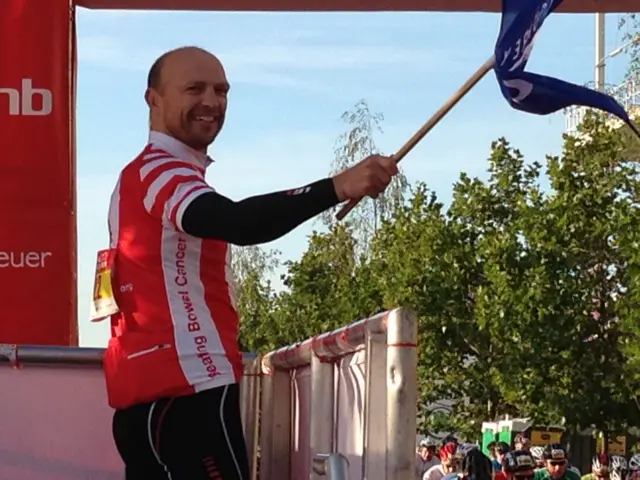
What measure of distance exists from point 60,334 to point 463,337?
20.0 m

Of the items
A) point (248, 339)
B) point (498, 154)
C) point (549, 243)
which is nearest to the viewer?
point (549, 243)

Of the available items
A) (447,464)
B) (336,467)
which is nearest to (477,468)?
(447,464)

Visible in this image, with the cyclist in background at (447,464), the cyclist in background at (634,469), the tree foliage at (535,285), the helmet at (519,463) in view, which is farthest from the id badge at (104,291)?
the tree foliage at (535,285)

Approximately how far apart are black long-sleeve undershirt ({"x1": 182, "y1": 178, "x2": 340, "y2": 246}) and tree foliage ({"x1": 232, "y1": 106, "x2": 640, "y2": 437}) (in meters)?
16.5

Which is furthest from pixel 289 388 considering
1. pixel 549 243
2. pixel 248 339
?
pixel 248 339

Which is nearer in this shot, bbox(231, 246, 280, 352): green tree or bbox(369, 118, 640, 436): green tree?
bbox(369, 118, 640, 436): green tree

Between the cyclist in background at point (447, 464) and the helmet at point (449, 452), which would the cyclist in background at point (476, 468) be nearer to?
the cyclist in background at point (447, 464)

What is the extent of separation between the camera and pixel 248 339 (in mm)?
40812

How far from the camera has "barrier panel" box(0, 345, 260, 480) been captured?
410 cm

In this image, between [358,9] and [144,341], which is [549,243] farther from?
[144,341]

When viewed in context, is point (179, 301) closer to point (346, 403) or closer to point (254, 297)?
point (346, 403)

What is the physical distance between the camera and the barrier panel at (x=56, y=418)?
4098 millimetres

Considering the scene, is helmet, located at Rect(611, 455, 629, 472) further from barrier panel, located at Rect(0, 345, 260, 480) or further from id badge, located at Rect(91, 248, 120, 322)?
id badge, located at Rect(91, 248, 120, 322)

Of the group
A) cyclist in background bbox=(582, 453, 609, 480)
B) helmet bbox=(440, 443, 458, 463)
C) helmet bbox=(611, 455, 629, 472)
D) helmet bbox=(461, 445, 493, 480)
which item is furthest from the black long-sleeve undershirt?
helmet bbox=(440, 443, 458, 463)
